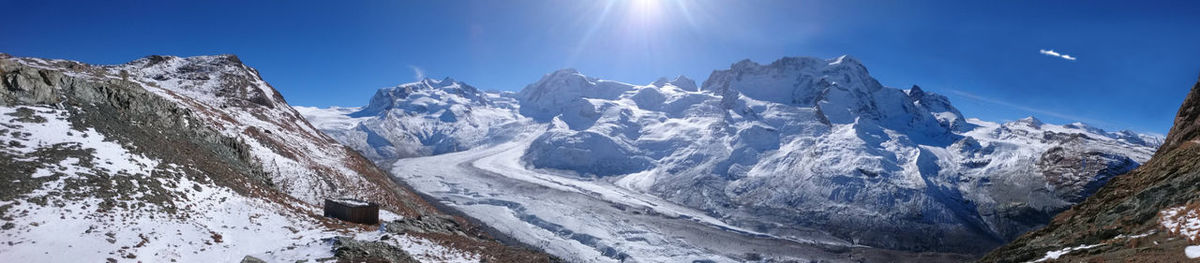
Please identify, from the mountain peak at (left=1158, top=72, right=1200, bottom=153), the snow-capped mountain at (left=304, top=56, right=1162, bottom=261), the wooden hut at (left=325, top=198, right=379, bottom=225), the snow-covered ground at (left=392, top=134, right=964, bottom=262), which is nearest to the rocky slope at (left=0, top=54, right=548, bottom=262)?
the wooden hut at (left=325, top=198, right=379, bottom=225)

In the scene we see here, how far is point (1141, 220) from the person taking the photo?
51.6 ft

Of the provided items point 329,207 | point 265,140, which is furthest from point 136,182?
point 265,140

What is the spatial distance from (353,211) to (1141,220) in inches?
1433

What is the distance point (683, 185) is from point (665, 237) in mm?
53800

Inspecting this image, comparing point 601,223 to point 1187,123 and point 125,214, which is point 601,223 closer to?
point 125,214

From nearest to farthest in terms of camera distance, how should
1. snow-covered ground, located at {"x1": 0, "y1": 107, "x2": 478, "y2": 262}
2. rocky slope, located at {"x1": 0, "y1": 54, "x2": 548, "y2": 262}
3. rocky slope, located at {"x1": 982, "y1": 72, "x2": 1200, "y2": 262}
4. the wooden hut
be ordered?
rocky slope, located at {"x1": 982, "y1": 72, "x2": 1200, "y2": 262} → snow-covered ground, located at {"x1": 0, "y1": 107, "x2": 478, "y2": 262} → rocky slope, located at {"x1": 0, "y1": 54, "x2": 548, "y2": 262} → the wooden hut

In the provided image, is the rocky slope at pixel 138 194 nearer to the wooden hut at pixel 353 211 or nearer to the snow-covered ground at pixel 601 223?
the wooden hut at pixel 353 211

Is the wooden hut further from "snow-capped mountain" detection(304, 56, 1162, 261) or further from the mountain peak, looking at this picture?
"snow-capped mountain" detection(304, 56, 1162, 261)

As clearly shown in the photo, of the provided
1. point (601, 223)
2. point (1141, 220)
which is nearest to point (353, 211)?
point (1141, 220)

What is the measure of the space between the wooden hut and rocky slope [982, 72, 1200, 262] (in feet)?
109

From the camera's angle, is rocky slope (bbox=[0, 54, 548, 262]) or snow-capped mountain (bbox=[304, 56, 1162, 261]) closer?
rocky slope (bbox=[0, 54, 548, 262])

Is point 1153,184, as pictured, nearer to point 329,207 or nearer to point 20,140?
point 329,207

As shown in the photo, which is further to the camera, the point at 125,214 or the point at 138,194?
the point at 138,194

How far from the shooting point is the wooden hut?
31.5 m
